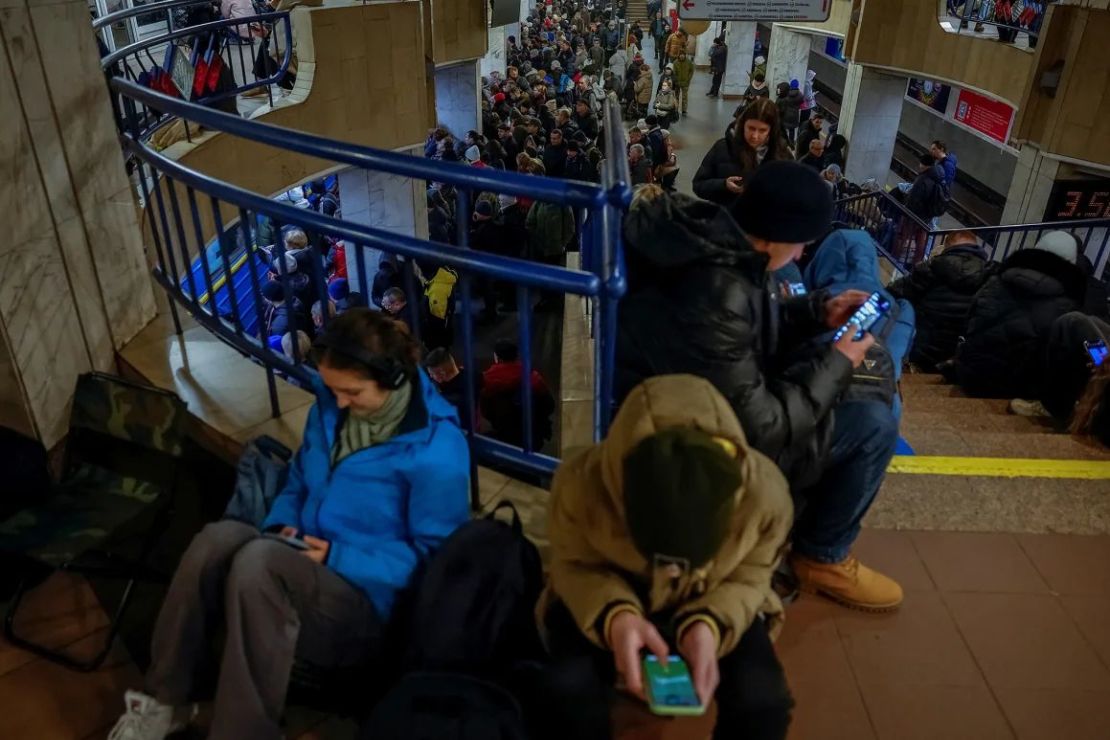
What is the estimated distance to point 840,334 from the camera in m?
2.14

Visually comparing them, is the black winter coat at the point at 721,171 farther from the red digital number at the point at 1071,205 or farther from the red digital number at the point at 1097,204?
the red digital number at the point at 1097,204

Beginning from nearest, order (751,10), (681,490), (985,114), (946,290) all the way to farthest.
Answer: (681,490) < (946,290) < (751,10) < (985,114)

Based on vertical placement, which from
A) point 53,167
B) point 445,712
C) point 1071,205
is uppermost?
point 53,167

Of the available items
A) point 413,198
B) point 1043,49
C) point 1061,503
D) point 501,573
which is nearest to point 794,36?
point 1043,49

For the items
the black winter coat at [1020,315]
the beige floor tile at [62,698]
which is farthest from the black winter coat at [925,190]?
the beige floor tile at [62,698]

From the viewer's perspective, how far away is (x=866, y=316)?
220 cm

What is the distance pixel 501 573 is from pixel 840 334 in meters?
1.11

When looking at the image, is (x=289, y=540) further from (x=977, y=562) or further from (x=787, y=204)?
(x=977, y=562)

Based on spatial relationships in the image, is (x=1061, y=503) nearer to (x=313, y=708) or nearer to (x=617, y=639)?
(x=617, y=639)

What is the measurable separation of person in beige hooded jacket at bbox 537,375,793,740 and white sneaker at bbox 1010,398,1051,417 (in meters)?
3.55

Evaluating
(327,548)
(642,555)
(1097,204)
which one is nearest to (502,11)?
(1097,204)

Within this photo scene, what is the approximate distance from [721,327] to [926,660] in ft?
4.04

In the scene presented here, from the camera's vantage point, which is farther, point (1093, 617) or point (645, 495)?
point (1093, 617)

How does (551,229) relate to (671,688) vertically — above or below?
below
